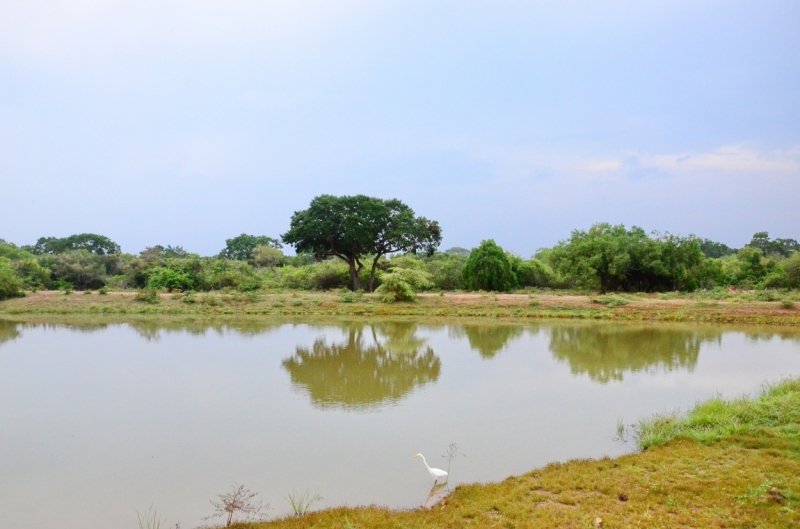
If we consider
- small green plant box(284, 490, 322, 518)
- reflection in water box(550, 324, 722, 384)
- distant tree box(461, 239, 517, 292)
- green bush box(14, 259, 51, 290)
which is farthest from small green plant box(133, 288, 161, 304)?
small green plant box(284, 490, 322, 518)

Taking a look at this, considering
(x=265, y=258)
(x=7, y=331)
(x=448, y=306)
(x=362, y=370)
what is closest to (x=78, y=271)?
(x=265, y=258)

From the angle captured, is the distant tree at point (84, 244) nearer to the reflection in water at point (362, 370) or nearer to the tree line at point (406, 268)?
the tree line at point (406, 268)

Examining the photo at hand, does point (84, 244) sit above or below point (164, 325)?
above

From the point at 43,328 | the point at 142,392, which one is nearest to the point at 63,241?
the point at 43,328

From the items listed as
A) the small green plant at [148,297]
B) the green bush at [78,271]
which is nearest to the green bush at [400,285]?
the small green plant at [148,297]

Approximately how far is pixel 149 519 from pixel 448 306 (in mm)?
23112

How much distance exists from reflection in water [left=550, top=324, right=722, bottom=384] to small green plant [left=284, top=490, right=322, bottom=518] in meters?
8.03

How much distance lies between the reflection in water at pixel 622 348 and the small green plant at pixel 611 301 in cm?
418

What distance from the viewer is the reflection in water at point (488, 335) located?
54.6ft

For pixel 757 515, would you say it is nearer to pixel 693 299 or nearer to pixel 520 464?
pixel 520 464

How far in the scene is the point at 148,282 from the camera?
3475cm

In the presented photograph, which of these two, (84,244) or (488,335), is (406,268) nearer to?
(488,335)

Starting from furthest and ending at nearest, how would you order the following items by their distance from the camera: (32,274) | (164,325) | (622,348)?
(32,274)
(164,325)
(622,348)

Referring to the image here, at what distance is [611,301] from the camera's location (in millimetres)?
26688
